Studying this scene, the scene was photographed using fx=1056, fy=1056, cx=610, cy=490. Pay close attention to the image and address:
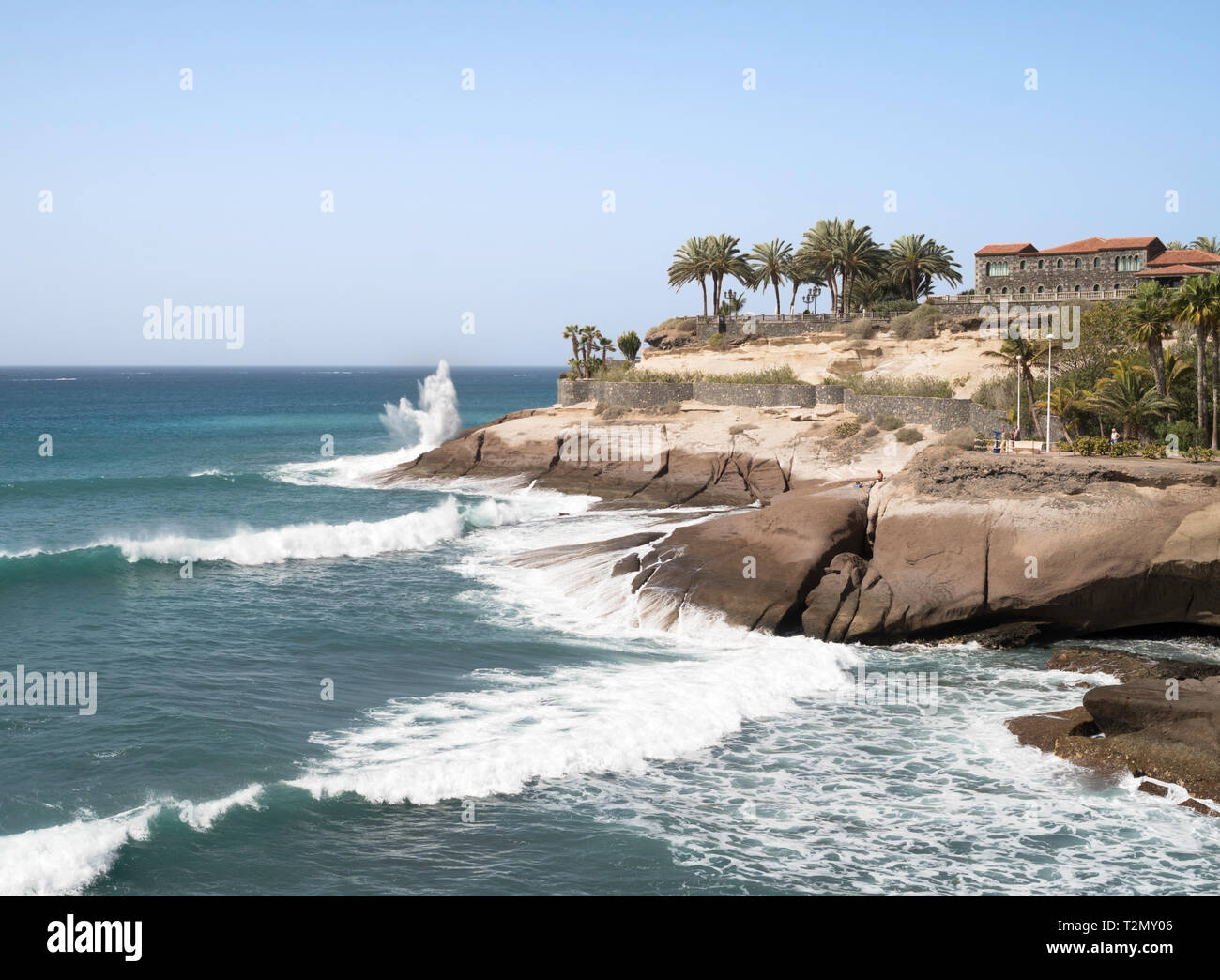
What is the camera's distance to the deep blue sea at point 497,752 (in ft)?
48.0

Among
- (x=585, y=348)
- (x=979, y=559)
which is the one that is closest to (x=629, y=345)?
(x=585, y=348)

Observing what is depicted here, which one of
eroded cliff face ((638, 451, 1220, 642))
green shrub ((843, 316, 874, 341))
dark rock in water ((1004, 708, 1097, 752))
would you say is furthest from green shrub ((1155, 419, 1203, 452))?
green shrub ((843, 316, 874, 341))

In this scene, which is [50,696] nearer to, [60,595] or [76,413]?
[60,595]

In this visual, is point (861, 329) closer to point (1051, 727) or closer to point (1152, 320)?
point (1152, 320)

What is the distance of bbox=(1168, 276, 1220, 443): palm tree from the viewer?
3334cm

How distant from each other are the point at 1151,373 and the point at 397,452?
47789 millimetres

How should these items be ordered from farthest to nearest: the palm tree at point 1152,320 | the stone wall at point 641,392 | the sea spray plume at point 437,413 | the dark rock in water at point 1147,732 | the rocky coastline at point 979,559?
the sea spray plume at point 437,413 → the stone wall at point 641,392 → the palm tree at point 1152,320 → the rocky coastline at point 979,559 → the dark rock in water at point 1147,732

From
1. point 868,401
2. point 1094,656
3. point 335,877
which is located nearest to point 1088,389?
point 868,401

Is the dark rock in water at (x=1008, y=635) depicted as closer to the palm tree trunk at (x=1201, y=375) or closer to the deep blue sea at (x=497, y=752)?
the deep blue sea at (x=497, y=752)

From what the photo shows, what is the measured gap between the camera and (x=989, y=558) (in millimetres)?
26406

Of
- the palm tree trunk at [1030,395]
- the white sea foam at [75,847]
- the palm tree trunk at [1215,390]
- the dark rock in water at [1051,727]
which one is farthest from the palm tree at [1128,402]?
the white sea foam at [75,847]

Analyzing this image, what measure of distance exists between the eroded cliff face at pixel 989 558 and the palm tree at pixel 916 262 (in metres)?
46.2

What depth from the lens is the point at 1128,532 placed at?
84.5ft

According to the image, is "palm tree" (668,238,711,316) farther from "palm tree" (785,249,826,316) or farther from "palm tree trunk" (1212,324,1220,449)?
"palm tree trunk" (1212,324,1220,449)
